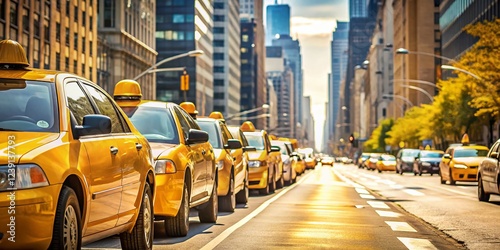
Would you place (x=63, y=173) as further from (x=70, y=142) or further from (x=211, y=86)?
(x=211, y=86)

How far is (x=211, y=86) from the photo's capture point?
15575cm

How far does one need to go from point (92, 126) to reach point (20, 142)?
30.8 inches

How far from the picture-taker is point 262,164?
25.6 meters

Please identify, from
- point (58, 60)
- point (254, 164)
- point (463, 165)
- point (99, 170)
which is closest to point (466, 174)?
point (463, 165)

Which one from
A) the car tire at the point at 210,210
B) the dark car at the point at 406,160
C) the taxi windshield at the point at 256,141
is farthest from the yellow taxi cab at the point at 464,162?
the dark car at the point at 406,160

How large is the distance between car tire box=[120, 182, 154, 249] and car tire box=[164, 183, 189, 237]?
2.36m

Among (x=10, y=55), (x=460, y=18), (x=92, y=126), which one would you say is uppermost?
(x=460, y=18)

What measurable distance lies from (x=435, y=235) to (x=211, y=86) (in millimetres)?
143153

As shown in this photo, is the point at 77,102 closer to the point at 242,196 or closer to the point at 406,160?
the point at 242,196

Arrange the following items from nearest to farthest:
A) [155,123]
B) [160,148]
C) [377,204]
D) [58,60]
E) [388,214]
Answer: [160,148]
[155,123]
[388,214]
[377,204]
[58,60]

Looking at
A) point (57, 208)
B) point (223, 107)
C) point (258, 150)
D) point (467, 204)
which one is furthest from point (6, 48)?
point (223, 107)

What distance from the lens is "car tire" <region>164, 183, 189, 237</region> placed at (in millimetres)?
11734

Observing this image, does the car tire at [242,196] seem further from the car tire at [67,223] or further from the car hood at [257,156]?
the car tire at [67,223]

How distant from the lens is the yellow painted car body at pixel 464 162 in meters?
35.5
